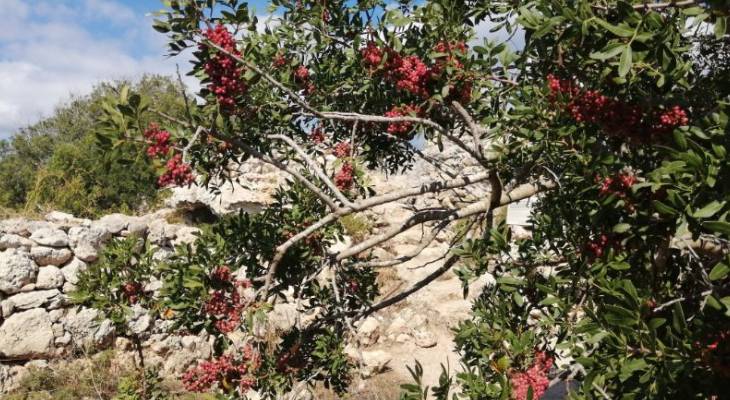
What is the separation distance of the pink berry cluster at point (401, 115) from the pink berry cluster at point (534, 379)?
1.21 m

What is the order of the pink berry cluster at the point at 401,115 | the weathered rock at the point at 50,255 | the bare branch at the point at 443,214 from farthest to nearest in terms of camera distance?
the weathered rock at the point at 50,255 < the bare branch at the point at 443,214 < the pink berry cluster at the point at 401,115

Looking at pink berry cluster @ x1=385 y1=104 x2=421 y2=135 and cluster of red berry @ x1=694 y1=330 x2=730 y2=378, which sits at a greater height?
pink berry cluster @ x1=385 y1=104 x2=421 y2=135

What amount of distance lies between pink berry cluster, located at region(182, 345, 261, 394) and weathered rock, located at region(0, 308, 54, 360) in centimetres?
581

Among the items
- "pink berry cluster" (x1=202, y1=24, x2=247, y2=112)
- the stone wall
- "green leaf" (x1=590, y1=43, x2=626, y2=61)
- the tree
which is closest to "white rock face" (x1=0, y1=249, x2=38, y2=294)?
the stone wall

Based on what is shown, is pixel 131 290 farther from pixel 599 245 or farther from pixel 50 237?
pixel 50 237

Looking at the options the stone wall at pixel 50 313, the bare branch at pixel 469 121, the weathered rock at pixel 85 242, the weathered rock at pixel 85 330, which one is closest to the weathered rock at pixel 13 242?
the stone wall at pixel 50 313

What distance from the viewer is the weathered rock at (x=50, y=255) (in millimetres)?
7781

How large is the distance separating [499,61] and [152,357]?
6.77m

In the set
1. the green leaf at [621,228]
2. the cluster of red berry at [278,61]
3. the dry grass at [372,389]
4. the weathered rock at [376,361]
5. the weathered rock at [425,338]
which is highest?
the cluster of red berry at [278,61]

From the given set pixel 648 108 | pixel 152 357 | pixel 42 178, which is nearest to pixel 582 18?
pixel 648 108

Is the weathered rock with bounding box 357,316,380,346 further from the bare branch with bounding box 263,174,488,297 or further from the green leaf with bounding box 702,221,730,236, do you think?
the green leaf with bounding box 702,221,730,236

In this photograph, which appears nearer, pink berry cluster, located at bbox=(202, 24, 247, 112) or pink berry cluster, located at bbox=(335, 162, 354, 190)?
pink berry cluster, located at bbox=(202, 24, 247, 112)

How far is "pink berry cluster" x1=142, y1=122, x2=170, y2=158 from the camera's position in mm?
1950

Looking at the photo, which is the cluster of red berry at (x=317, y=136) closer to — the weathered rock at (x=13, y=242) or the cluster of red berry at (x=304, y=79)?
the cluster of red berry at (x=304, y=79)
